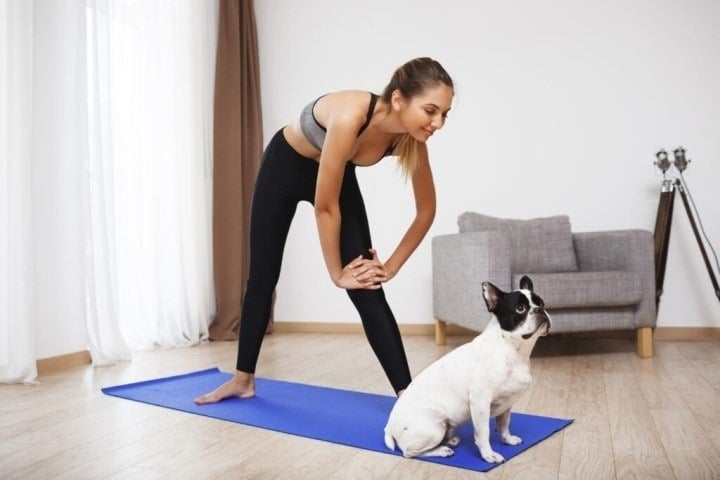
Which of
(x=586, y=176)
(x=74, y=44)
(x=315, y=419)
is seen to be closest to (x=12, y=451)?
(x=315, y=419)

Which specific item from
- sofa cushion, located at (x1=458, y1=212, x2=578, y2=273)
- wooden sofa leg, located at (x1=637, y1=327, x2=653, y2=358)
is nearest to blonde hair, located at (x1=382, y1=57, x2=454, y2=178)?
sofa cushion, located at (x1=458, y1=212, x2=578, y2=273)

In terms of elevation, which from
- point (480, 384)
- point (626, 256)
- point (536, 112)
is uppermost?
point (536, 112)

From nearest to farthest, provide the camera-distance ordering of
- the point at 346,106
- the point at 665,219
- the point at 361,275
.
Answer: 1. the point at 346,106
2. the point at 361,275
3. the point at 665,219

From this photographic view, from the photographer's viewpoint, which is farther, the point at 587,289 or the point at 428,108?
the point at 587,289

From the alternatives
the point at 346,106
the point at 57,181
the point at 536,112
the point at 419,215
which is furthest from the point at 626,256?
the point at 57,181

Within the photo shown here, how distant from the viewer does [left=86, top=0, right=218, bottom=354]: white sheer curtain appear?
10.9 feet

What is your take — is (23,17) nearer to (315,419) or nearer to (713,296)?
(315,419)

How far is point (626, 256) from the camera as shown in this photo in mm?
3336

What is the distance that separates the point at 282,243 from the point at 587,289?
62.1 inches

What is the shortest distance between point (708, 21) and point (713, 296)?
62.2 inches

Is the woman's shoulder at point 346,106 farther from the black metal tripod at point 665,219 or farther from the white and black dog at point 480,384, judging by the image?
the black metal tripod at point 665,219

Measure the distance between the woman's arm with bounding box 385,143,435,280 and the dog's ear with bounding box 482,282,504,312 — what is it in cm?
43

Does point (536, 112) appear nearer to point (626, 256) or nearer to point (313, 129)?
point (626, 256)

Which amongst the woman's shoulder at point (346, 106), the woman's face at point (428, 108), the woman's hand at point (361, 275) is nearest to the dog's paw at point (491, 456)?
the woman's hand at point (361, 275)
